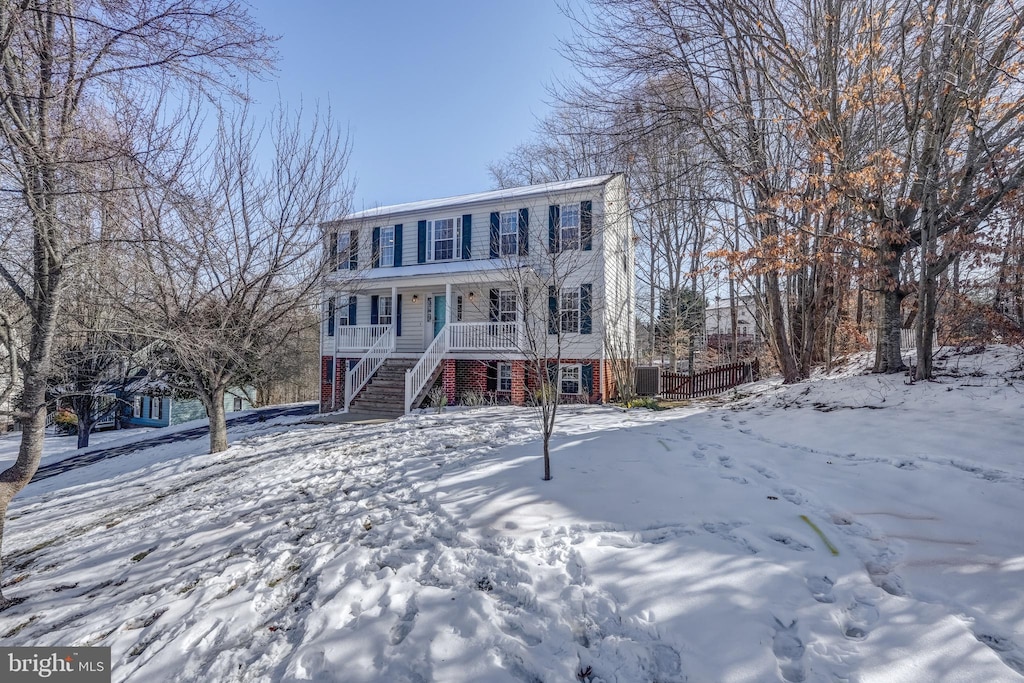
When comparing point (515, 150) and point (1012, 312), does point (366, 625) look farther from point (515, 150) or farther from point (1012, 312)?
point (515, 150)

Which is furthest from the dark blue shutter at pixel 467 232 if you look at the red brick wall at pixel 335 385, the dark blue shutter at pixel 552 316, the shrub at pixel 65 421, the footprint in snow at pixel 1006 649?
the shrub at pixel 65 421

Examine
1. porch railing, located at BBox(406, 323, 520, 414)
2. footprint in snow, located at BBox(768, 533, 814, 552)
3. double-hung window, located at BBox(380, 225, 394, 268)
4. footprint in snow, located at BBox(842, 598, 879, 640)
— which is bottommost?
footprint in snow, located at BBox(842, 598, 879, 640)

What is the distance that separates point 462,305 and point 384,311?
314 cm

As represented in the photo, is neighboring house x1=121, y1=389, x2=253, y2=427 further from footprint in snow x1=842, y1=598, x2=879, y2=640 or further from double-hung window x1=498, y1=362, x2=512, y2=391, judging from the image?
footprint in snow x1=842, y1=598, x2=879, y2=640

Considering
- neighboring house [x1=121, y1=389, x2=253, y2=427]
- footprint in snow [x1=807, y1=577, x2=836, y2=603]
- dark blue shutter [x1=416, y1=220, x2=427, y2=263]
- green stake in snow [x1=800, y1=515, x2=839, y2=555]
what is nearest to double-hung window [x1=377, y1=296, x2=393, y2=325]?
dark blue shutter [x1=416, y1=220, x2=427, y2=263]

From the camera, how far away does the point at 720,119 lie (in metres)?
10.1

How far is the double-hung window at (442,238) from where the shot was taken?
14.3 meters

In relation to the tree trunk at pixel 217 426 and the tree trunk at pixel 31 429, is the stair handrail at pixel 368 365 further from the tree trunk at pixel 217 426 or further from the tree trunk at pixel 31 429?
the tree trunk at pixel 31 429

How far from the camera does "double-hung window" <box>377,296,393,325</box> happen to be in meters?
15.2

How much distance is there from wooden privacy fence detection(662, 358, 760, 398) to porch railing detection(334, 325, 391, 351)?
997 centimetres

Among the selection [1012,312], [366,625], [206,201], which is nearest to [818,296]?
[1012,312]

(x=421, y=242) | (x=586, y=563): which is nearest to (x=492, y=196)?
(x=421, y=242)

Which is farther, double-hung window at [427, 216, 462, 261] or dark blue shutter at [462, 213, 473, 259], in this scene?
double-hung window at [427, 216, 462, 261]

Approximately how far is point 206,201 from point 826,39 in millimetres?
10966
